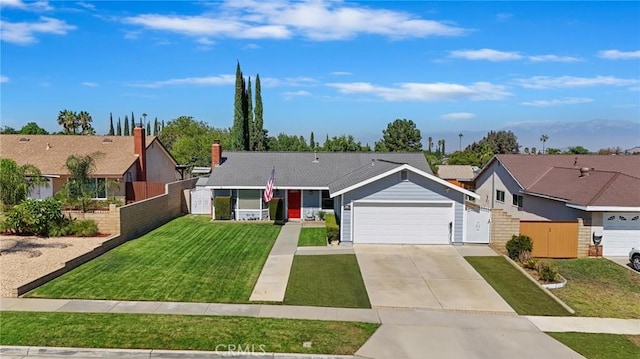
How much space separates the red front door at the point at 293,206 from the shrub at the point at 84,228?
431 inches

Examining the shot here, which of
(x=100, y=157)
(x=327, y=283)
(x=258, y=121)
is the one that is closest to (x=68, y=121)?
(x=258, y=121)

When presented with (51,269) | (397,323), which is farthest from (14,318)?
(397,323)

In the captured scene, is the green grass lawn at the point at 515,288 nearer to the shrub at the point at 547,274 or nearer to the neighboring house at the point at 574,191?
the shrub at the point at 547,274

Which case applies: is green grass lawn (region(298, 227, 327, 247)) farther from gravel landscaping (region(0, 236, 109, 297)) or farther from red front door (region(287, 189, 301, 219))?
gravel landscaping (region(0, 236, 109, 297))

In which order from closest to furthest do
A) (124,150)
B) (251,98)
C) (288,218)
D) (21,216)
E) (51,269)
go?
(51,269), (21,216), (288,218), (124,150), (251,98)

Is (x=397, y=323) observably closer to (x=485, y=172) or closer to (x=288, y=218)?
(x=288, y=218)

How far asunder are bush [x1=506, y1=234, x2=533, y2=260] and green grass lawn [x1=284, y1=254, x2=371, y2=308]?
6365 millimetres

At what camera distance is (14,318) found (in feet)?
40.6

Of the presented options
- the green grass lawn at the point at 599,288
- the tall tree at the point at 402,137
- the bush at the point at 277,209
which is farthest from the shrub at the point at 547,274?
the tall tree at the point at 402,137

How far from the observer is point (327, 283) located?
1589cm

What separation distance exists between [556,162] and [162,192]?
24.7 metres

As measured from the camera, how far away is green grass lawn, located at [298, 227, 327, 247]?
2209cm

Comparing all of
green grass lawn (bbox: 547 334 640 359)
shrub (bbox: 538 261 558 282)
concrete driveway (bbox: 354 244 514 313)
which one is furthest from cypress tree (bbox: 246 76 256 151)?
green grass lawn (bbox: 547 334 640 359)

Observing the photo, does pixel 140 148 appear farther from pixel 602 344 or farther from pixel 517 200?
pixel 602 344
